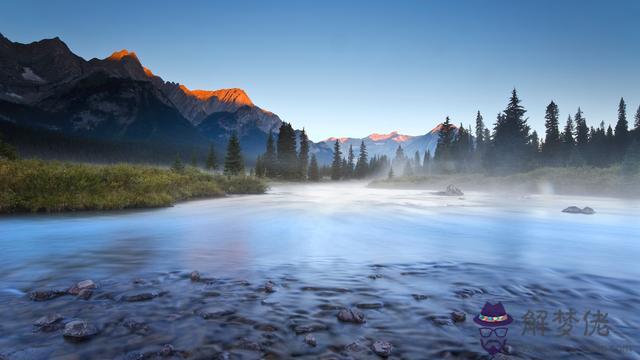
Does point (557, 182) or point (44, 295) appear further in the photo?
point (557, 182)

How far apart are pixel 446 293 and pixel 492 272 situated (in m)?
2.81

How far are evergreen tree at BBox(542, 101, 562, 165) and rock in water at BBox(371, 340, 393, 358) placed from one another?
323 feet

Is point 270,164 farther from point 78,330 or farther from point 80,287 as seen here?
point 78,330

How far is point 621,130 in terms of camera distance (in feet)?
285

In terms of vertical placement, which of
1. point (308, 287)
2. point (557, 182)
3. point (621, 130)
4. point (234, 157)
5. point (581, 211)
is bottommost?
point (581, 211)

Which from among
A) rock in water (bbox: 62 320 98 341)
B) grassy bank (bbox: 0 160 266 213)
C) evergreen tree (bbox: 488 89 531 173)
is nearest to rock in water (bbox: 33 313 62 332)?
rock in water (bbox: 62 320 98 341)

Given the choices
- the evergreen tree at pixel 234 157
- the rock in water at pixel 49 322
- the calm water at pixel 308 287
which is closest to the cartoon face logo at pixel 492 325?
the calm water at pixel 308 287

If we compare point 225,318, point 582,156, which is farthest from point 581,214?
point 582,156

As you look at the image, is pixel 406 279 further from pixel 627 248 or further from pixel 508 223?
pixel 508 223

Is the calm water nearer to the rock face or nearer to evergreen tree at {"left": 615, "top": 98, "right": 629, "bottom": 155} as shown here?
the rock face

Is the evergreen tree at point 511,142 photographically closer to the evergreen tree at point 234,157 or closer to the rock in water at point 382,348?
the evergreen tree at point 234,157

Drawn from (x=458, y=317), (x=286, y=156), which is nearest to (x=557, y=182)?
(x=458, y=317)

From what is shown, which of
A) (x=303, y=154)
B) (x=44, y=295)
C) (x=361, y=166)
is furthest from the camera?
(x=361, y=166)

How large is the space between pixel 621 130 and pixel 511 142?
127 ft
